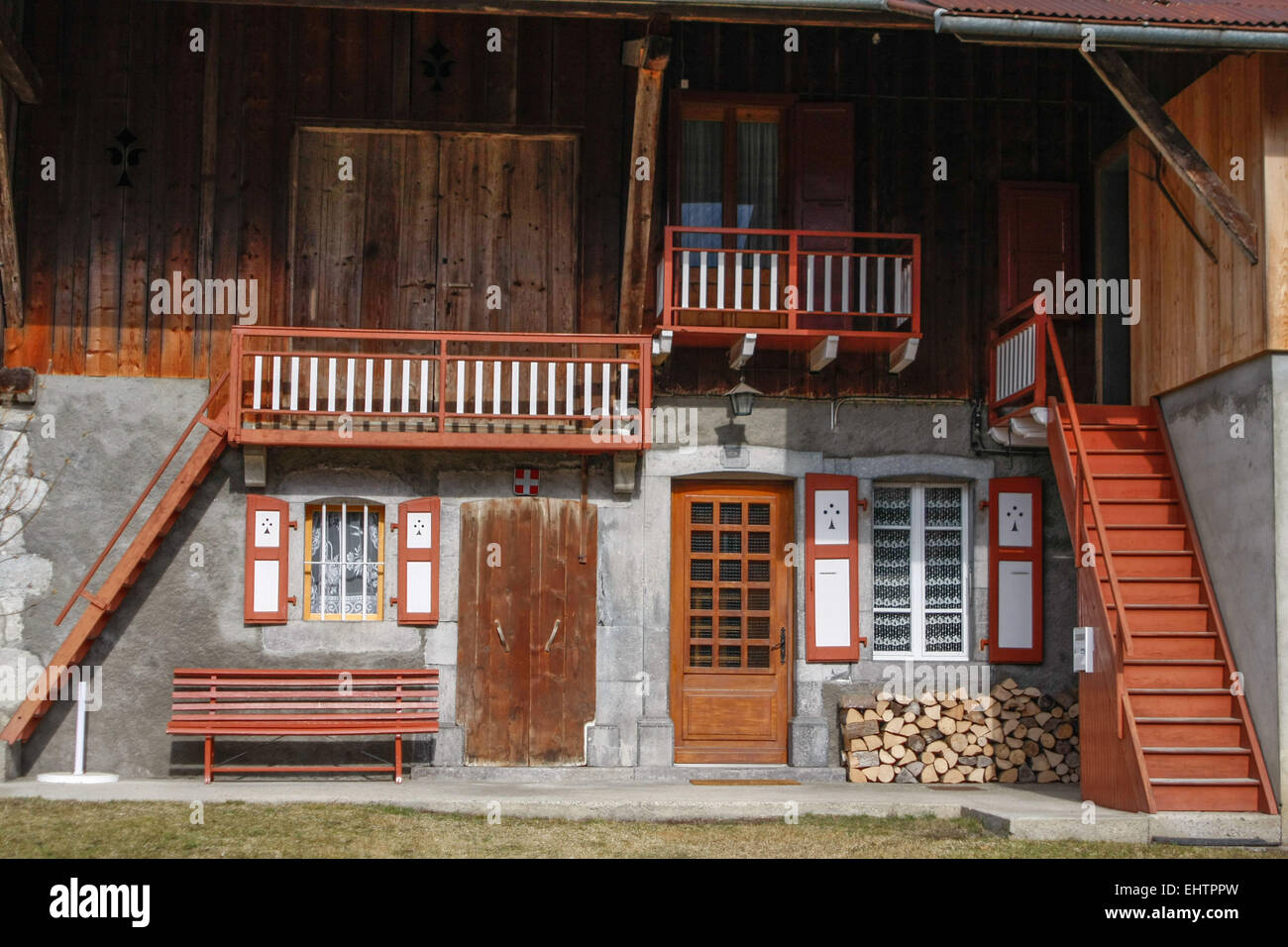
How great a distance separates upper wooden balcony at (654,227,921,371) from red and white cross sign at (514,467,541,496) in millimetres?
1476

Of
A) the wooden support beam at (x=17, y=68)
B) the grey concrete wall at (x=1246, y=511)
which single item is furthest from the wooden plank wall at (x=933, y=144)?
the wooden support beam at (x=17, y=68)

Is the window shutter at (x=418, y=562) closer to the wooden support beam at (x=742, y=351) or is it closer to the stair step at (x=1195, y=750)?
the wooden support beam at (x=742, y=351)

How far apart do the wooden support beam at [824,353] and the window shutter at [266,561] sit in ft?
15.6

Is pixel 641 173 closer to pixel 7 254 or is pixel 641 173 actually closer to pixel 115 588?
pixel 7 254

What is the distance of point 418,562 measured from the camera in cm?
1280

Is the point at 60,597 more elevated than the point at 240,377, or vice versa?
the point at 240,377

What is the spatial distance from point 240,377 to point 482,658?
10.2 feet

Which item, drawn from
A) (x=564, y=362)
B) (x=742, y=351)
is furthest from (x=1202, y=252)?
(x=564, y=362)

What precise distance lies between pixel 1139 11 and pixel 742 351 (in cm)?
401

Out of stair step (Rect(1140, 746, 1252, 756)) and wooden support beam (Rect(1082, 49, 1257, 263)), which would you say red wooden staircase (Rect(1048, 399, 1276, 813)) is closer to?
stair step (Rect(1140, 746, 1252, 756))

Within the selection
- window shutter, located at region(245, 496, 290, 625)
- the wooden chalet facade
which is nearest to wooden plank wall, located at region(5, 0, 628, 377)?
the wooden chalet facade

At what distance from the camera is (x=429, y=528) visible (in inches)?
504

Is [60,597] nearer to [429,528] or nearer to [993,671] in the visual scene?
[429,528]
